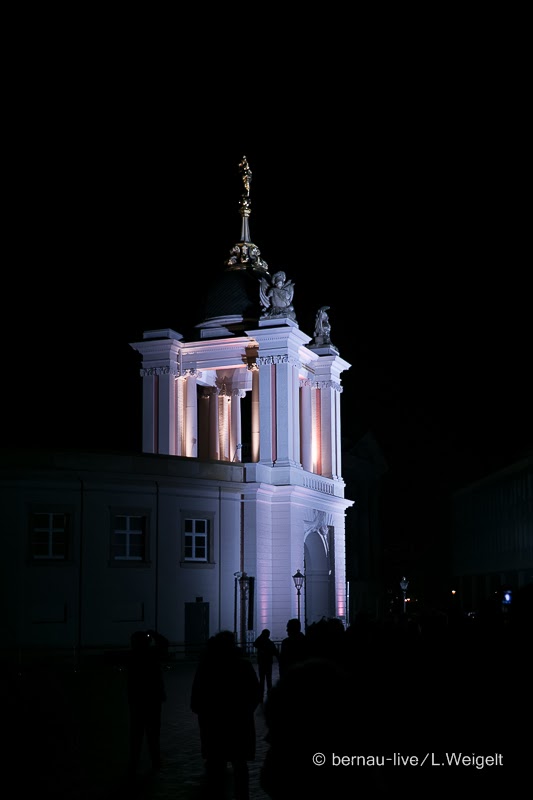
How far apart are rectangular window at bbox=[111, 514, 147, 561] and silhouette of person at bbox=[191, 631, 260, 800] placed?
29.5 metres

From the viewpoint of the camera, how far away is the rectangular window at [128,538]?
4056 cm

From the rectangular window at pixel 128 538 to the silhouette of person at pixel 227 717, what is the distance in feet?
96.7

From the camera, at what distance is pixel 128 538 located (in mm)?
40969

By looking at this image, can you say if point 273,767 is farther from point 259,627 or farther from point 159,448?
point 159,448

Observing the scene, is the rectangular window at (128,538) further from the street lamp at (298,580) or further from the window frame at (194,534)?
the street lamp at (298,580)

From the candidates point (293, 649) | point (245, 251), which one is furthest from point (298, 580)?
point (293, 649)

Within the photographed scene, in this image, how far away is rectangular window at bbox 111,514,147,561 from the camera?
133 ft

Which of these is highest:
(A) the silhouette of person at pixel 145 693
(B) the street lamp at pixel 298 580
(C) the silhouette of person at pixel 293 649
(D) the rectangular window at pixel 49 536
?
(D) the rectangular window at pixel 49 536

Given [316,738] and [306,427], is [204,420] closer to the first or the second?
[306,427]

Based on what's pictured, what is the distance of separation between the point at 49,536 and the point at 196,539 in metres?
6.68

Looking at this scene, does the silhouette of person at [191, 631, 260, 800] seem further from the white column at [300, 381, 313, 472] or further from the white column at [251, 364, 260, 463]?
the white column at [300, 381, 313, 472]

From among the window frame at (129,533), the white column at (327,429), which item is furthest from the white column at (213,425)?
the window frame at (129,533)

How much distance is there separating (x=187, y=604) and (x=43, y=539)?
21.7 feet

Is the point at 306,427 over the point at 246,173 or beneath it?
beneath
